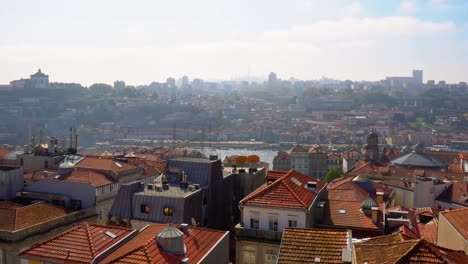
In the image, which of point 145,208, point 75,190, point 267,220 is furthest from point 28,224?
point 267,220

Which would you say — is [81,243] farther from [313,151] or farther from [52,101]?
[52,101]

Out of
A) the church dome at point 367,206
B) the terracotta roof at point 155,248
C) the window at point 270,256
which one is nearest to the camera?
Answer: the terracotta roof at point 155,248

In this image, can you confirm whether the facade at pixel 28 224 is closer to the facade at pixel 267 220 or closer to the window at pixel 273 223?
the facade at pixel 267 220

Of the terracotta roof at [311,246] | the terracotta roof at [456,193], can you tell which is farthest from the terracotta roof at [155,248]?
the terracotta roof at [456,193]

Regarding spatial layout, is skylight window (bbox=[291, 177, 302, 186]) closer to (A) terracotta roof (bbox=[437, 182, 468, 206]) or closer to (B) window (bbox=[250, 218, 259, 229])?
(B) window (bbox=[250, 218, 259, 229])

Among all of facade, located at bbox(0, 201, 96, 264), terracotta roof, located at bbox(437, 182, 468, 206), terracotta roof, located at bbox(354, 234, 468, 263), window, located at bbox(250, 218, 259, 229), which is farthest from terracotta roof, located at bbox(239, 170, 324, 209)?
terracotta roof, located at bbox(437, 182, 468, 206)
